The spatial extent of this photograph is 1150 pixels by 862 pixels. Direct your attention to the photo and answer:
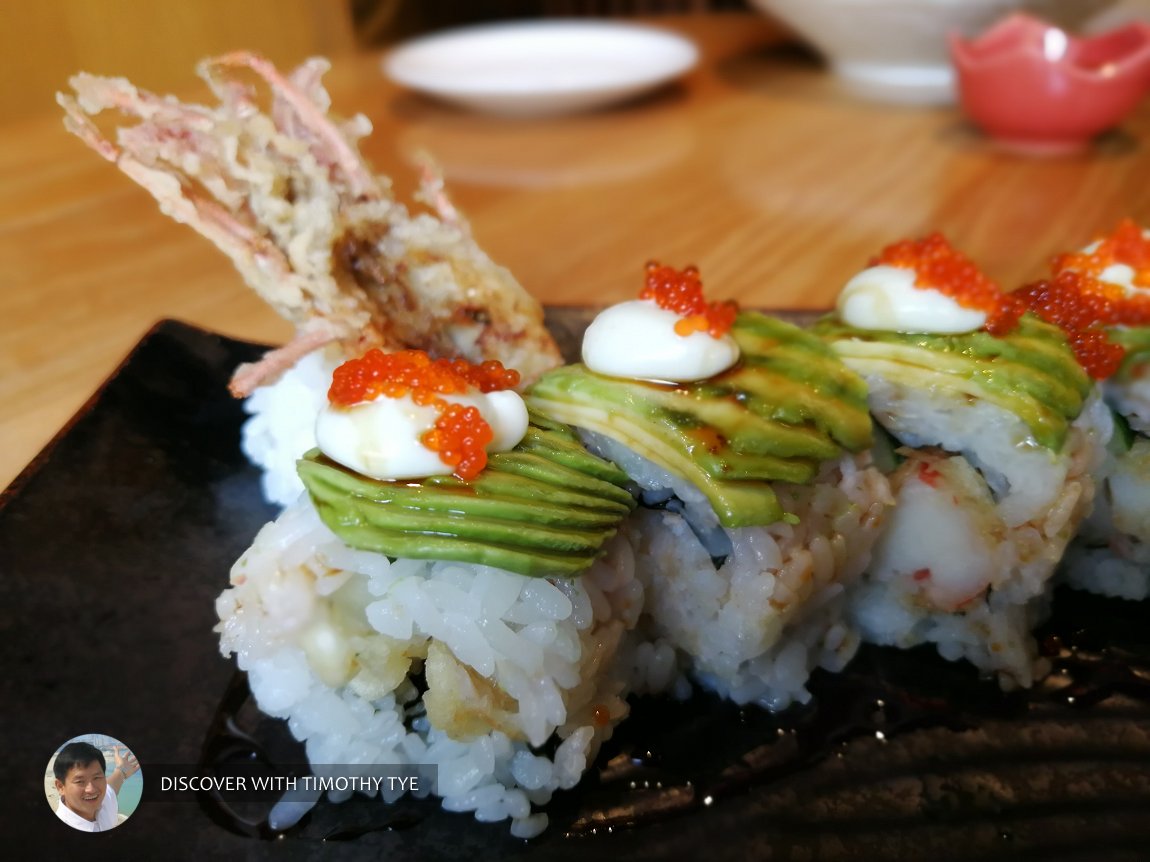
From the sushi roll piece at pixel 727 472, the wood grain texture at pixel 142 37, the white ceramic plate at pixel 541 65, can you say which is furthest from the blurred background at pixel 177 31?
the sushi roll piece at pixel 727 472

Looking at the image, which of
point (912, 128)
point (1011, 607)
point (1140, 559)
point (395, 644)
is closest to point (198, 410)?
point (395, 644)

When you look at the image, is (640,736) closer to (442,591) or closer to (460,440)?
(442,591)

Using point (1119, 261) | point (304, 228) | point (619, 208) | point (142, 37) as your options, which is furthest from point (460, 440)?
point (142, 37)

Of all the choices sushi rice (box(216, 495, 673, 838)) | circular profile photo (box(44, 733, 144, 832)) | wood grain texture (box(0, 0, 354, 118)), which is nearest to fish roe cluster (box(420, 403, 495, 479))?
sushi rice (box(216, 495, 673, 838))

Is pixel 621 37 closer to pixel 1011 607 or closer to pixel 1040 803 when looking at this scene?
pixel 1011 607

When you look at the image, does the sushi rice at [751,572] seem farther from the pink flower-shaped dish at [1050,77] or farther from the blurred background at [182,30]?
the blurred background at [182,30]

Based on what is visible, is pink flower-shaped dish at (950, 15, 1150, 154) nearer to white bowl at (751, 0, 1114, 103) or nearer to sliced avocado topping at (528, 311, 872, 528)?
white bowl at (751, 0, 1114, 103)
